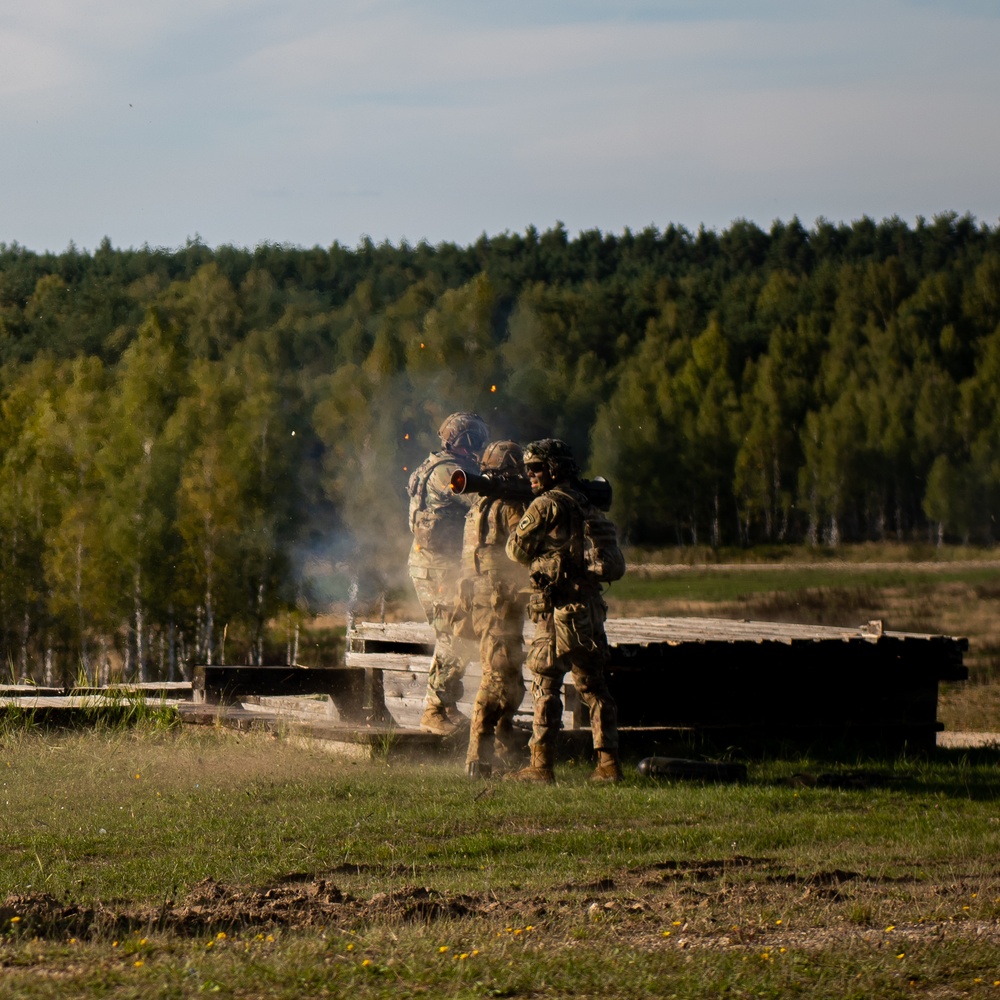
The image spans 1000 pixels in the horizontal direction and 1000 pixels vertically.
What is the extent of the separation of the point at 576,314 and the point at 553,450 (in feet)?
248

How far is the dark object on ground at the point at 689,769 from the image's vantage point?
1070cm

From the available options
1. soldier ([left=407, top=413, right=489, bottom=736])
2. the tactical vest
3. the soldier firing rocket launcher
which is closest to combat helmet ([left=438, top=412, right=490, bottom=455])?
soldier ([left=407, top=413, right=489, bottom=736])

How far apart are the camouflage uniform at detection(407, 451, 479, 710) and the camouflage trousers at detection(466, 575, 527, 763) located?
3.49 ft

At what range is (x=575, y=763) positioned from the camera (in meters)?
11.4

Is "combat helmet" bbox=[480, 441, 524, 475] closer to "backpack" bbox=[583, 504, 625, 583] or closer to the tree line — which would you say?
"backpack" bbox=[583, 504, 625, 583]

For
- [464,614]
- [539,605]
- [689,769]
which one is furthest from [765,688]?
[539,605]

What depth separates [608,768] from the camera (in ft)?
34.4

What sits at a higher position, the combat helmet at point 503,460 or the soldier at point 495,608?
the combat helmet at point 503,460

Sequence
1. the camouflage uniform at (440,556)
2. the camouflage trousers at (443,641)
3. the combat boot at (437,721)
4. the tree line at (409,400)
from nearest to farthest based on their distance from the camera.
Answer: the camouflage trousers at (443,641) < the camouflage uniform at (440,556) < the combat boot at (437,721) < the tree line at (409,400)

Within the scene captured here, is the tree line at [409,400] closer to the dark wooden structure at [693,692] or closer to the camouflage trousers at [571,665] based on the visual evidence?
the dark wooden structure at [693,692]

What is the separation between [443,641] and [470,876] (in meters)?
4.68

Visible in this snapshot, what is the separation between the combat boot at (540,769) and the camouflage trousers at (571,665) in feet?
0.16

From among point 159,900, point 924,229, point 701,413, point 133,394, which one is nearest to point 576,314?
point 701,413

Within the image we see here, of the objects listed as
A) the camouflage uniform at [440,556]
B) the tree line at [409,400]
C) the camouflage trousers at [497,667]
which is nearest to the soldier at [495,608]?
the camouflage trousers at [497,667]
